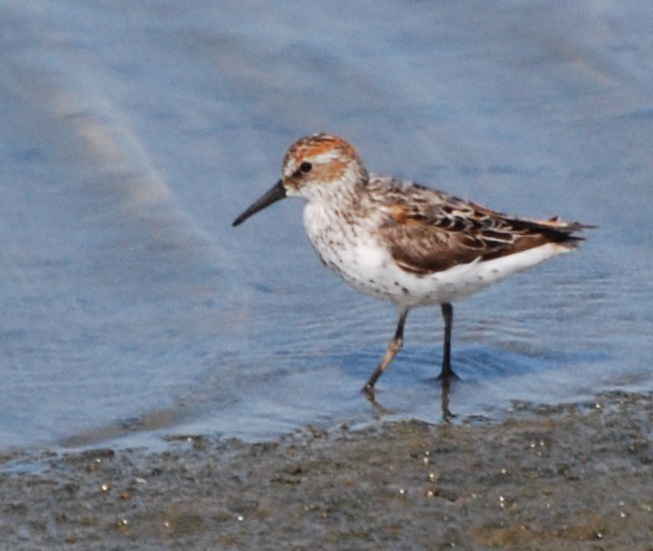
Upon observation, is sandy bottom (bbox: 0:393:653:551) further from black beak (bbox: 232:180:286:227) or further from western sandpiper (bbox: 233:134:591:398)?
black beak (bbox: 232:180:286:227)

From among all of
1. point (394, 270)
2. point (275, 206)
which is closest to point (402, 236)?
point (394, 270)

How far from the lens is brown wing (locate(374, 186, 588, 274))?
339 inches

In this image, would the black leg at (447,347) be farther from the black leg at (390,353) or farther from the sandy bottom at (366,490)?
the sandy bottom at (366,490)

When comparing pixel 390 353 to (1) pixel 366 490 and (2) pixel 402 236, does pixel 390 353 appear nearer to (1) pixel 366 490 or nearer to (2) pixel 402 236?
(2) pixel 402 236

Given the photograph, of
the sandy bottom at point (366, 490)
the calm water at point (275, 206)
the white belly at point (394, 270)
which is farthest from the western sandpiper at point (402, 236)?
the sandy bottom at point (366, 490)

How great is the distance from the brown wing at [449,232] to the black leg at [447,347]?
394 millimetres

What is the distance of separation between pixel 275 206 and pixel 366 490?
182 inches

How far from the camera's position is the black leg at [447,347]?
8727mm

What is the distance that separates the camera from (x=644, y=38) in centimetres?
1288

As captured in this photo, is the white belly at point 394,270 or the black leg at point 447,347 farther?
the black leg at point 447,347

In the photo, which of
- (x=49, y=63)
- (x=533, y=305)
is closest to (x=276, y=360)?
(x=533, y=305)

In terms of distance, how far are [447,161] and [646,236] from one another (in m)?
1.70

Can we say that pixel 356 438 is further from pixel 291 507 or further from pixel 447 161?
pixel 447 161

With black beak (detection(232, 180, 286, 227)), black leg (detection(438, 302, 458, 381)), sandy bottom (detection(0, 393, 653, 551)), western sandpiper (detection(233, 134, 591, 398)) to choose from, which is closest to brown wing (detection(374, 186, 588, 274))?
western sandpiper (detection(233, 134, 591, 398))
